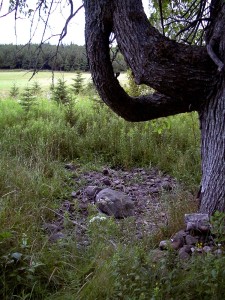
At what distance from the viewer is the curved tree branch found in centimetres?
333

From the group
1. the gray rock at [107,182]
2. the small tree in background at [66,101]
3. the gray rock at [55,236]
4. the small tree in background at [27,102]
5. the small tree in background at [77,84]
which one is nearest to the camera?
the gray rock at [55,236]

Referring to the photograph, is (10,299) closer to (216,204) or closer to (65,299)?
(65,299)

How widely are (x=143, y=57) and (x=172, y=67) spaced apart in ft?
0.81

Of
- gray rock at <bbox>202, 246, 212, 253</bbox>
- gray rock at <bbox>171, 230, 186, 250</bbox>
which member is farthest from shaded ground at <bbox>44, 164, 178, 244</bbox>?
gray rock at <bbox>202, 246, 212, 253</bbox>

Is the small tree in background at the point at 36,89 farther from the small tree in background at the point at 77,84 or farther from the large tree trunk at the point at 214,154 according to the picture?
the large tree trunk at the point at 214,154

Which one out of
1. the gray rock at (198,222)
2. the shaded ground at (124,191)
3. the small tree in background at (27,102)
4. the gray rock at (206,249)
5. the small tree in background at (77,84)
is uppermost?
the small tree in background at (77,84)

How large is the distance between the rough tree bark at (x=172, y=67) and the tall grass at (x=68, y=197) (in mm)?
745

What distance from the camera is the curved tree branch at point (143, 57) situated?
333 cm

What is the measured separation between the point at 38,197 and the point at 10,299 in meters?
1.94

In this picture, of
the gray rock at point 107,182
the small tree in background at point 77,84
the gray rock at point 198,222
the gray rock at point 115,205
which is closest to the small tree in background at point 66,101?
the small tree in background at point 77,84

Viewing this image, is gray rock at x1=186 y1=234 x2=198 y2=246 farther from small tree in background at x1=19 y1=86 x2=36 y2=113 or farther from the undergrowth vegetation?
small tree in background at x1=19 y1=86 x2=36 y2=113

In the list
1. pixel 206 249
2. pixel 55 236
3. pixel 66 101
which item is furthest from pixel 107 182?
pixel 66 101

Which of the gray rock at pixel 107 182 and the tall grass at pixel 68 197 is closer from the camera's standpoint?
the tall grass at pixel 68 197

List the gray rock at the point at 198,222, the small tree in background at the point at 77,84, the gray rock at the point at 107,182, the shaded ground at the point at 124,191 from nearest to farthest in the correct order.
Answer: the gray rock at the point at 198,222
the shaded ground at the point at 124,191
the gray rock at the point at 107,182
the small tree in background at the point at 77,84
